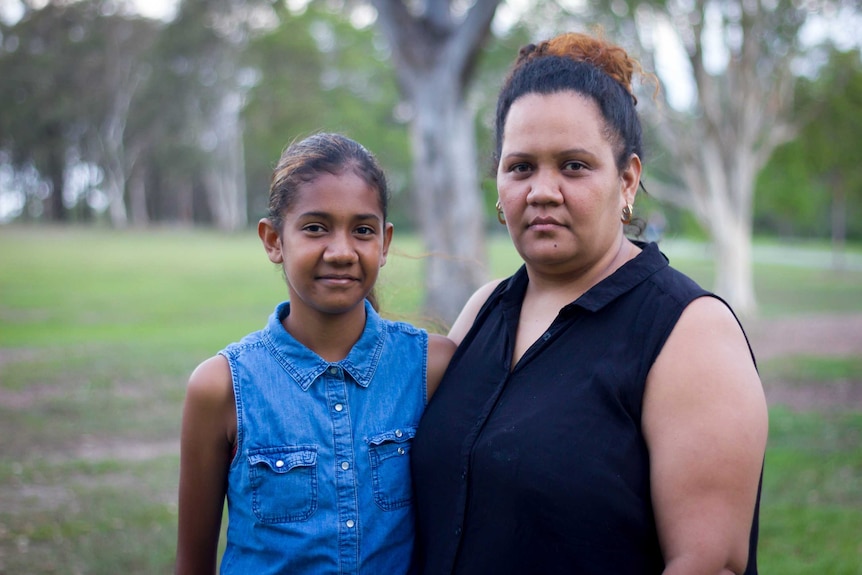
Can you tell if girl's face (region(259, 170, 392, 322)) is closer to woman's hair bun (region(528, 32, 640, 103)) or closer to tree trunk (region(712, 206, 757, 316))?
woman's hair bun (region(528, 32, 640, 103))

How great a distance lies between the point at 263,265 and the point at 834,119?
Answer: 1747cm

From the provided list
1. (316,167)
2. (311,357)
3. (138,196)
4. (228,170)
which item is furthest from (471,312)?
(138,196)

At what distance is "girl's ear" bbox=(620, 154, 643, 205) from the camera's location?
2.38 meters

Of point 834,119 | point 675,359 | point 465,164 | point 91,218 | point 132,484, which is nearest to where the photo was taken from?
point 675,359

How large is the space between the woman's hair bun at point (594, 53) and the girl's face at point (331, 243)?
69 cm

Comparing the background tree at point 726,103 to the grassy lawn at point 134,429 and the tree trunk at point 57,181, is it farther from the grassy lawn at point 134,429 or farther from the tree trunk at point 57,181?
the tree trunk at point 57,181

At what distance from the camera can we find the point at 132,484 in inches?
250

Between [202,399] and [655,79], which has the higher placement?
[655,79]

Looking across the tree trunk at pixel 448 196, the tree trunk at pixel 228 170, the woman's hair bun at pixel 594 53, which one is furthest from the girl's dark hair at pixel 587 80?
the tree trunk at pixel 228 170

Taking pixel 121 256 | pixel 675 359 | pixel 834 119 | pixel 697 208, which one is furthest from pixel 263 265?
pixel 675 359

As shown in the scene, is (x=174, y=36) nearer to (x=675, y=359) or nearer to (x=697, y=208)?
(x=697, y=208)

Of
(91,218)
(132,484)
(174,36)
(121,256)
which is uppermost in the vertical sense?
(174,36)

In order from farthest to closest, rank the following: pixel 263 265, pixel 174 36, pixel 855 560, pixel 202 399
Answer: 1. pixel 174 36
2. pixel 263 265
3. pixel 855 560
4. pixel 202 399

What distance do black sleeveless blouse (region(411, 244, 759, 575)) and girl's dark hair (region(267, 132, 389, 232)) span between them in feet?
2.09
